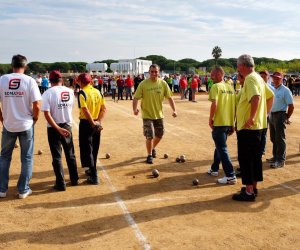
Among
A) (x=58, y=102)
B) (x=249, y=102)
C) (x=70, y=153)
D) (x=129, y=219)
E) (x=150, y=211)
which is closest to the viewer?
(x=129, y=219)

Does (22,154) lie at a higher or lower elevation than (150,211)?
higher

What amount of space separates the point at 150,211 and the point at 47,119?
2193 mm

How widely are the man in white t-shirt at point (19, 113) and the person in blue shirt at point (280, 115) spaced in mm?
4842

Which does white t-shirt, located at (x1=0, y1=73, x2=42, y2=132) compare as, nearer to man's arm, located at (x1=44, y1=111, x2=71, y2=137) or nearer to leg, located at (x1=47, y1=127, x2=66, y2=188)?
man's arm, located at (x1=44, y1=111, x2=71, y2=137)

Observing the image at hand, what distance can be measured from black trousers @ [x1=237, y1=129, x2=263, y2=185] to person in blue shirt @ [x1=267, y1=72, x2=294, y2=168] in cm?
221

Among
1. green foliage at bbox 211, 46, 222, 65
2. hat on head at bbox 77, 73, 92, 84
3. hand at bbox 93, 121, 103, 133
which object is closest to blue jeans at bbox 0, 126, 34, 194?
hand at bbox 93, 121, 103, 133

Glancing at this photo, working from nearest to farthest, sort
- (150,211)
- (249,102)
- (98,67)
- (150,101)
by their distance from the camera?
1. (150,211)
2. (249,102)
3. (150,101)
4. (98,67)

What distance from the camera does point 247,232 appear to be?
4.47 meters

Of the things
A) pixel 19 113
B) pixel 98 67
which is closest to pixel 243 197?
pixel 19 113

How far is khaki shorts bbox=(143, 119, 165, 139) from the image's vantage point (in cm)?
789

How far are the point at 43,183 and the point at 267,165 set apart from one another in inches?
180

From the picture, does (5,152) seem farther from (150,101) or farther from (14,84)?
(150,101)

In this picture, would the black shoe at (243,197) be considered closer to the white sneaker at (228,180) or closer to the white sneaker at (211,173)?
the white sneaker at (228,180)

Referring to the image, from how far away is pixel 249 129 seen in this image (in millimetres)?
5438
